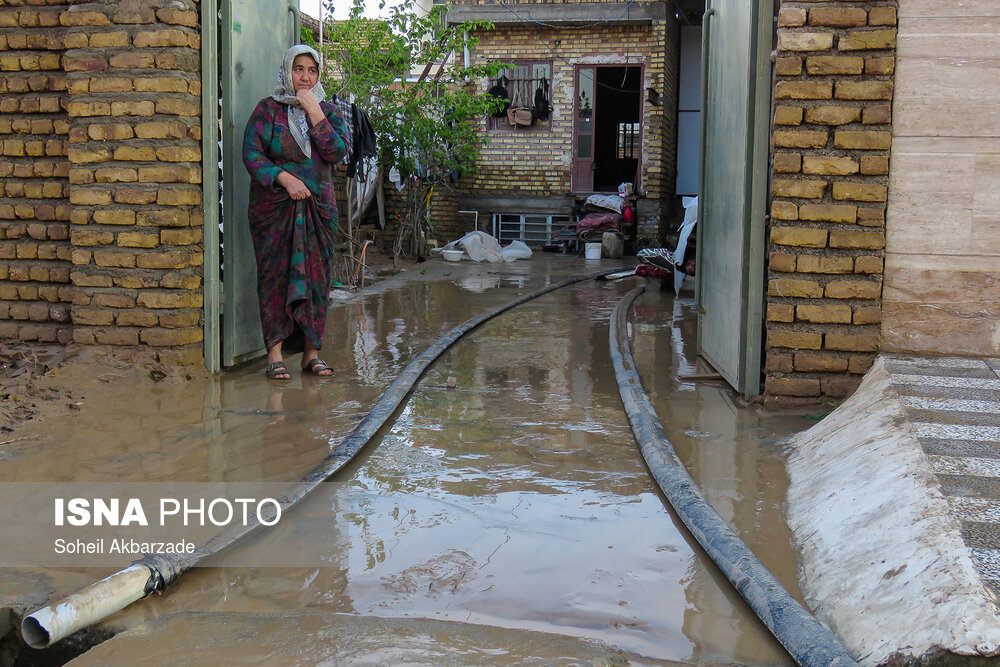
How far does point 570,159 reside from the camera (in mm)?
17422

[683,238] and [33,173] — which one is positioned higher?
[33,173]

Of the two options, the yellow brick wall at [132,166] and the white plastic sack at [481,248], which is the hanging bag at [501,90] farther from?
the yellow brick wall at [132,166]

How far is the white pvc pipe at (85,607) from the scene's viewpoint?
2.07m

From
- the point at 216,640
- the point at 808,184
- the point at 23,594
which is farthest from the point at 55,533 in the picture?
the point at 808,184

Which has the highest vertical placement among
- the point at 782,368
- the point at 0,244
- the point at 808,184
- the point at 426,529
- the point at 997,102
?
the point at 997,102

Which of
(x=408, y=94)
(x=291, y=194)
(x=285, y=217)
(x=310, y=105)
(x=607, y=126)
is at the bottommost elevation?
(x=285, y=217)

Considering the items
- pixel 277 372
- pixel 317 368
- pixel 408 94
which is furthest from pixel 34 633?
pixel 408 94

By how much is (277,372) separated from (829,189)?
3160 millimetres

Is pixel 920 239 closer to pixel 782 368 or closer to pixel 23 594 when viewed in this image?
pixel 782 368

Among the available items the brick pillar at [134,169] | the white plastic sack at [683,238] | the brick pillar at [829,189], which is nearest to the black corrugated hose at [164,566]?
the brick pillar at [134,169]

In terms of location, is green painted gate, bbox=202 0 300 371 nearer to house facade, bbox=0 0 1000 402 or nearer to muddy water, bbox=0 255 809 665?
house facade, bbox=0 0 1000 402

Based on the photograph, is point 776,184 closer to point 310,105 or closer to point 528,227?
point 310,105

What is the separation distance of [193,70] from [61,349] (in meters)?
1.80

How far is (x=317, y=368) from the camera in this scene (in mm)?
5262
